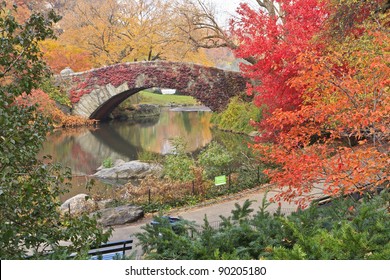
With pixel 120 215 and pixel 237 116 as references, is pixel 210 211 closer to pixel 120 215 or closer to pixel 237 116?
pixel 120 215

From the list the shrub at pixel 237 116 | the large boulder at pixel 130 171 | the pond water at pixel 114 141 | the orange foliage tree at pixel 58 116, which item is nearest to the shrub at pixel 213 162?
the large boulder at pixel 130 171

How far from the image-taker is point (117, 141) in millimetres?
25297

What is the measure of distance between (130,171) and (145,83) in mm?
14593

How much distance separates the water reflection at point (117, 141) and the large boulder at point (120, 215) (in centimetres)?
706

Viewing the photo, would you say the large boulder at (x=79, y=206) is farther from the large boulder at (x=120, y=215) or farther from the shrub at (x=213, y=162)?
the shrub at (x=213, y=162)

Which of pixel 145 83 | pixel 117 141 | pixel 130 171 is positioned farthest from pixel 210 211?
pixel 145 83

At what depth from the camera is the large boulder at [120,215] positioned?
410 inches

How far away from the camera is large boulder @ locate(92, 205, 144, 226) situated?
34.1 ft

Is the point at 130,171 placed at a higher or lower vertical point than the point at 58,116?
lower

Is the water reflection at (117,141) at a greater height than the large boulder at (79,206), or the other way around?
the water reflection at (117,141)

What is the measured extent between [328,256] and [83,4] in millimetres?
37673

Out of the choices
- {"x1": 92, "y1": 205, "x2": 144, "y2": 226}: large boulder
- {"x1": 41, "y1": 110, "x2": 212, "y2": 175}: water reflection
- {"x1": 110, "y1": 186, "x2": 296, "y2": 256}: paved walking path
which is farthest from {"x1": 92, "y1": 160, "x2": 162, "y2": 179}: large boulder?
{"x1": 92, "y1": 205, "x2": 144, "y2": 226}: large boulder

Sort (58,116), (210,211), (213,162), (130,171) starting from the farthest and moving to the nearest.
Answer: (58,116), (130,171), (213,162), (210,211)
